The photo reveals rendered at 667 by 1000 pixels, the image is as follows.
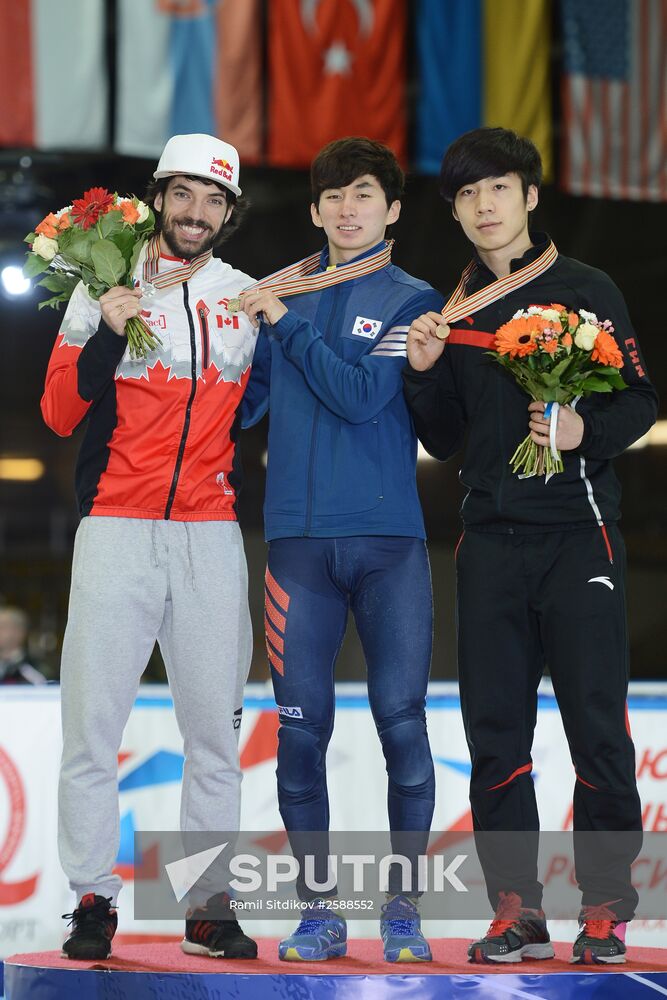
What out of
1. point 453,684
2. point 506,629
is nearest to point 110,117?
point 453,684

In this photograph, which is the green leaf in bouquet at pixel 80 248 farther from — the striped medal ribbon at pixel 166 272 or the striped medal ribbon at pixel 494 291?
the striped medal ribbon at pixel 494 291

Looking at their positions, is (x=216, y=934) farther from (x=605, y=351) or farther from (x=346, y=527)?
(x=605, y=351)

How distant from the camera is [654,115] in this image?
8.60 m

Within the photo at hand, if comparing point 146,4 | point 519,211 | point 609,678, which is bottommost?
point 609,678

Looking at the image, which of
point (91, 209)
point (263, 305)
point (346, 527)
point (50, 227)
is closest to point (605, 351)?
point (346, 527)

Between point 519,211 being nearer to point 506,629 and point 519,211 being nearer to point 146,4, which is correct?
point 506,629

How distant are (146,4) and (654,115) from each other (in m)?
3.64

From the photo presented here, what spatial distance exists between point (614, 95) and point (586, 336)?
605 cm

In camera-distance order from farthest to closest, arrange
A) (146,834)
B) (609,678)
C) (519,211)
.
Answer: (146,834), (519,211), (609,678)

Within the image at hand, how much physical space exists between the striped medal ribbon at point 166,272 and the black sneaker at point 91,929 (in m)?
1.79

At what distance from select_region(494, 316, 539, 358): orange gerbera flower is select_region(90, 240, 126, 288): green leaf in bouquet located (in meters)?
1.12

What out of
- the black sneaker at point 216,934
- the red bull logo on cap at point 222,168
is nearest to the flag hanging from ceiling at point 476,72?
the red bull logo on cap at point 222,168

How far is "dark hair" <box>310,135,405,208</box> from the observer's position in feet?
11.5

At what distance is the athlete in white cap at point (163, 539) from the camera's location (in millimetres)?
3359
